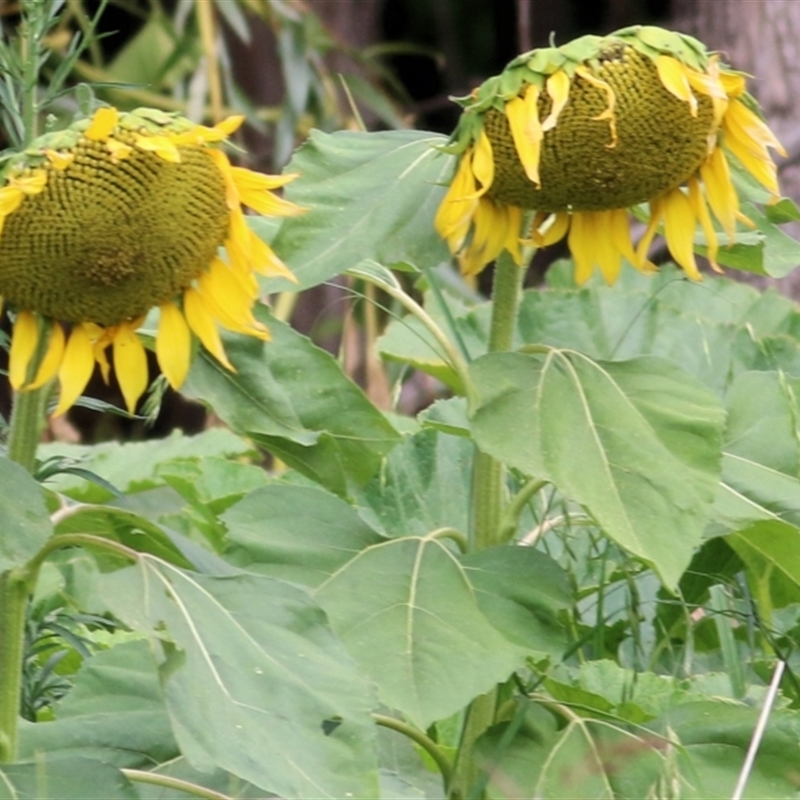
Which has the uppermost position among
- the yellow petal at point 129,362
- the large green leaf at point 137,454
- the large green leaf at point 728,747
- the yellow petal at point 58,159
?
the yellow petal at point 58,159

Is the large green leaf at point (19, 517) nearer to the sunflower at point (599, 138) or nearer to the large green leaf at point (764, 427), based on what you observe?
the sunflower at point (599, 138)

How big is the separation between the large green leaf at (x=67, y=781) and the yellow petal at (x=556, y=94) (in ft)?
1.32

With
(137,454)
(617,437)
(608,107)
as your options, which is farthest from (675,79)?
(137,454)

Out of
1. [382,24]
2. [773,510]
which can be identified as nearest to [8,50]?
[773,510]

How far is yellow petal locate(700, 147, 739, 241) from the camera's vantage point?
859 mm

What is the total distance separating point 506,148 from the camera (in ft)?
2.64

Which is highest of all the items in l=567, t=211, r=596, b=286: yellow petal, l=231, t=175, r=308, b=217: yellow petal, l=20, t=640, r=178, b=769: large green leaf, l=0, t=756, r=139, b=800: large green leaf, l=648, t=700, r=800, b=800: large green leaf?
l=231, t=175, r=308, b=217: yellow petal

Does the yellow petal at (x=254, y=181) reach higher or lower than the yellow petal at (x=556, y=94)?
lower

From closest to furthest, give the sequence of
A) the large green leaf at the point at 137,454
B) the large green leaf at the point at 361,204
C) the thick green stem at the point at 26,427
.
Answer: the thick green stem at the point at 26,427 → the large green leaf at the point at 361,204 → the large green leaf at the point at 137,454

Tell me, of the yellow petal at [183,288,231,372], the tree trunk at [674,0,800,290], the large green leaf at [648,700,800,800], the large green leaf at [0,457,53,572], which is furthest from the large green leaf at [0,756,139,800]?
the tree trunk at [674,0,800,290]


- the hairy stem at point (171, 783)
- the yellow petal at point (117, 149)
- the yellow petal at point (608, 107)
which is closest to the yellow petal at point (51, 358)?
the yellow petal at point (117, 149)

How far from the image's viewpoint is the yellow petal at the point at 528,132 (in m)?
0.78

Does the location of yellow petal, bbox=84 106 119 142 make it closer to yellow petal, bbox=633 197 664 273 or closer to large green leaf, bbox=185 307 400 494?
large green leaf, bbox=185 307 400 494

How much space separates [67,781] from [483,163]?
1.29 ft
